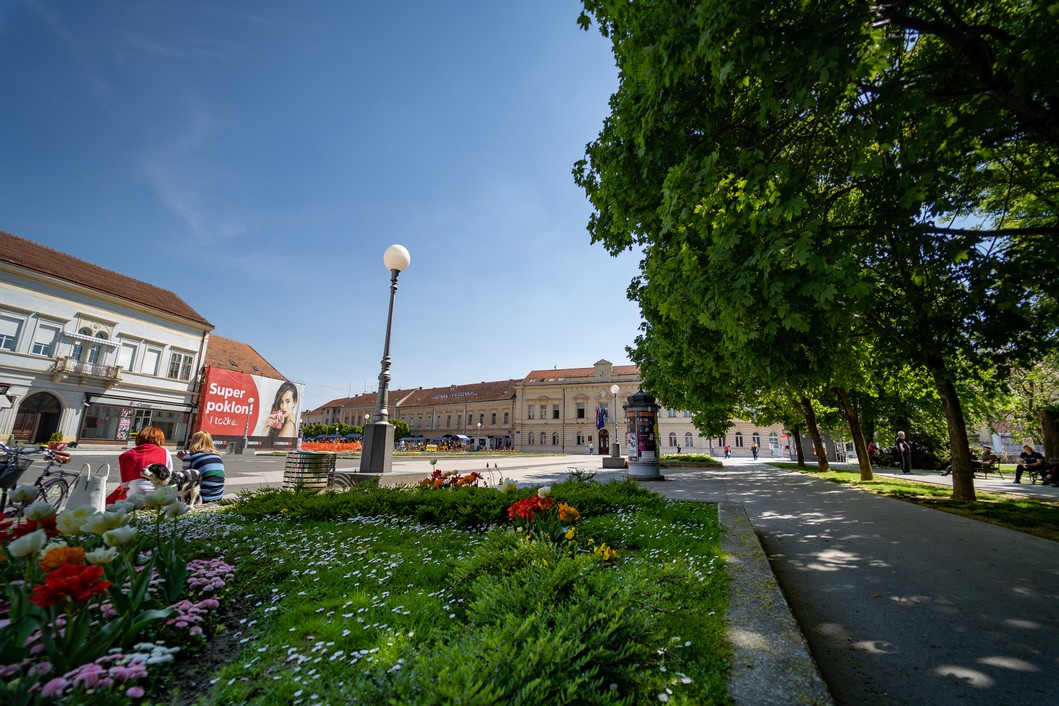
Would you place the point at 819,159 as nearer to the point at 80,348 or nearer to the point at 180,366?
the point at 80,348

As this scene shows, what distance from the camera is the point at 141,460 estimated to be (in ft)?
19.6

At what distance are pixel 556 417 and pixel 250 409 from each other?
43072mm

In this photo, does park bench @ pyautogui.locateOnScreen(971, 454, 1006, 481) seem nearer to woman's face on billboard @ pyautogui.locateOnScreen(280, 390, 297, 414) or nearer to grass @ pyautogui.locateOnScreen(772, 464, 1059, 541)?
grass @ pyautogui.locateOnScreen(772, 464, 1059, 541)

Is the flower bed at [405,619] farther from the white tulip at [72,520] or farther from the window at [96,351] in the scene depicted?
the window at [96,351]

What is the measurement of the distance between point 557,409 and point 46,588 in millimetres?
68037

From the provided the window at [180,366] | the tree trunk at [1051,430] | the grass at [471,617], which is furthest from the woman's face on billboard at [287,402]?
→ the tree trunk at [1051,430]

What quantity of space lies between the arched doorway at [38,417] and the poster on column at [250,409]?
306 inches

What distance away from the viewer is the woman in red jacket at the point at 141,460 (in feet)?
19.0

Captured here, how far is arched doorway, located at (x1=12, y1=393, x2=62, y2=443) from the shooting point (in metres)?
26.7

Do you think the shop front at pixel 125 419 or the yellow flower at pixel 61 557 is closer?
the yellow flower at pixel 61 557

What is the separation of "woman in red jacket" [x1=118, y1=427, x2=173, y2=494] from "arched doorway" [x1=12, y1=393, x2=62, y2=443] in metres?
32.1

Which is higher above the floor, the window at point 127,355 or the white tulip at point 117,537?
the window at point 127,355

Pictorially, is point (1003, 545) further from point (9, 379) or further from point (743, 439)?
point (743, 439)

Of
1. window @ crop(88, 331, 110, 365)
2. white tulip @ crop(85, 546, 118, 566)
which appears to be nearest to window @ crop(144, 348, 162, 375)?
window @ crop(88, 331, 110, 365)
